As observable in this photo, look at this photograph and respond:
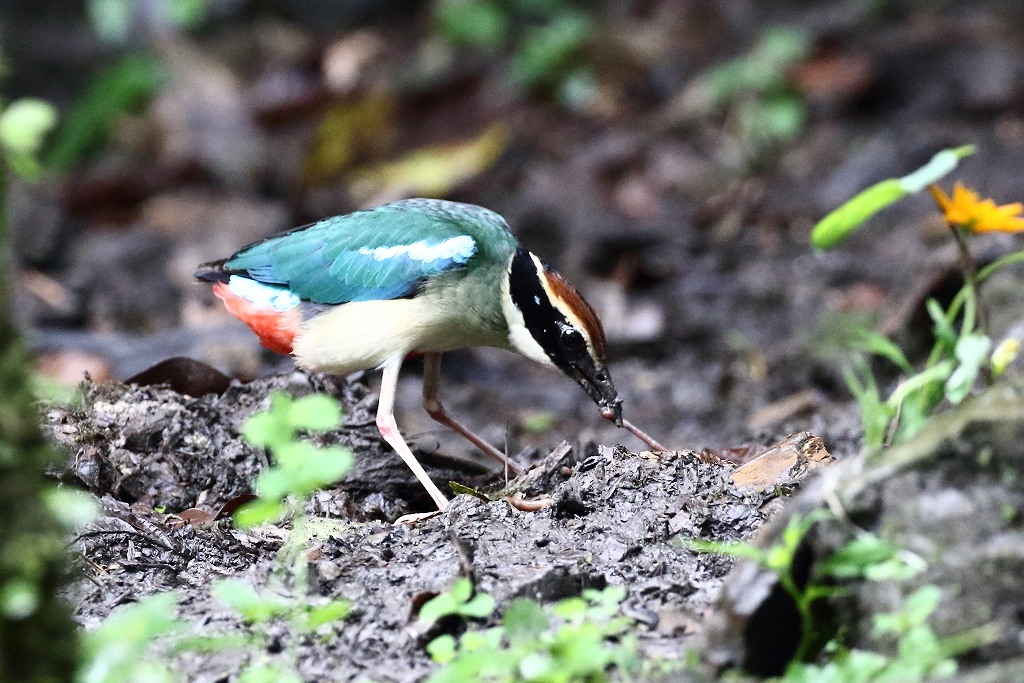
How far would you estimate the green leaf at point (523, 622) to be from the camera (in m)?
3.10

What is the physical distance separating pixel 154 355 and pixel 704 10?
8.49 metres

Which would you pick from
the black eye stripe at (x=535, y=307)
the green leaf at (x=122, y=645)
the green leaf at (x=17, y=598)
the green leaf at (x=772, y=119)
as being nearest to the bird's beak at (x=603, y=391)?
the black eye stripe at (x=535, y=307)

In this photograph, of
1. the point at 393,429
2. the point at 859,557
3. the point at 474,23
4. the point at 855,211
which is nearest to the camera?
the point at 859,557

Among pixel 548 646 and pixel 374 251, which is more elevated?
pixel 374 251

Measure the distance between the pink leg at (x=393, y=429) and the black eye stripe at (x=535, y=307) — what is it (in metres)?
0.53

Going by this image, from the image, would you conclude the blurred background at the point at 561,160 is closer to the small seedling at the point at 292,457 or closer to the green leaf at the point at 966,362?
the green leaf at the point at 966,362

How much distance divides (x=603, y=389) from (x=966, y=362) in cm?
197

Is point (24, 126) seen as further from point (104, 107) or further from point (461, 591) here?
point (104, 107)

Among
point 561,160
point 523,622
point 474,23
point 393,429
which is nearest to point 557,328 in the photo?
point 393,429

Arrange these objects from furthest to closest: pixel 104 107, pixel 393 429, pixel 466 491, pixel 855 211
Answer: pixel 104 107
pixel 393 429
pixel 466 491
pixel 855 211

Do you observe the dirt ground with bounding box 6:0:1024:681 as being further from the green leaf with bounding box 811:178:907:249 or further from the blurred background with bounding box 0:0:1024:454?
the green leaf with bounding box 811:178:907:249

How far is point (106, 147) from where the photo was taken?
1336 centimetres

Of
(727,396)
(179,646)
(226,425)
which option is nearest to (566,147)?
(727,396)

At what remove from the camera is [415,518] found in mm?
4395
